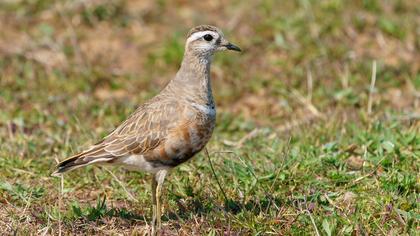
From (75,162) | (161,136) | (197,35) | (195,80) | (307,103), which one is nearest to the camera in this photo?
(75,162)

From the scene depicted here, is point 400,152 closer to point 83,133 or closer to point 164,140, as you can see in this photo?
point 164,140

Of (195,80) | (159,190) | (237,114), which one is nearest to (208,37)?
(195,80)

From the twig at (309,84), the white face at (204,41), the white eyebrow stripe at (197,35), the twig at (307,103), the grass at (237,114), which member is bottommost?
the twig at (307,103)

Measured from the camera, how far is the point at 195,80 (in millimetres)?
6883

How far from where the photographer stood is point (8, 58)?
10.6m

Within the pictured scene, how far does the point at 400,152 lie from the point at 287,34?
3.88 meters

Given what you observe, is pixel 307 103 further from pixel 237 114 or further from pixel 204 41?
pixel 204 41

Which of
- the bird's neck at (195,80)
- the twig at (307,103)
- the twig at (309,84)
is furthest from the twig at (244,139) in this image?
the bird's neck at (195,80)

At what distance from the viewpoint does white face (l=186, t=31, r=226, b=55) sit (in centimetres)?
702

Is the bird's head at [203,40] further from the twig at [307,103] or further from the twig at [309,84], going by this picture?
the twig at [309,84]

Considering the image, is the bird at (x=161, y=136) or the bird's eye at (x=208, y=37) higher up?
the bird's eye at (x=208, y=37)

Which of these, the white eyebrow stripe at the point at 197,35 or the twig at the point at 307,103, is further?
the twig at the point at 307,103

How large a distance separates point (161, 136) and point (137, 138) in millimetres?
212

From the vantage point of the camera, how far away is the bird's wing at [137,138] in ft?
21.0
